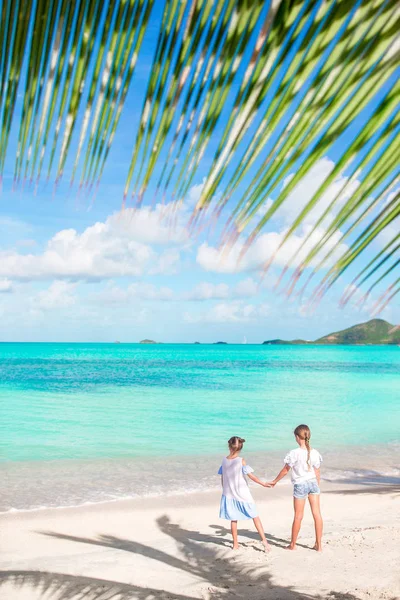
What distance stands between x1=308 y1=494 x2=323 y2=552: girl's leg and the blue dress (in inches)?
29.8

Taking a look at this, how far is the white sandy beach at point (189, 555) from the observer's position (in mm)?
6410

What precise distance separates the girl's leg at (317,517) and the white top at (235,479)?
2.69 feet

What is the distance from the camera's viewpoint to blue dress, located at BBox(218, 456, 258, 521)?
7.09 metres

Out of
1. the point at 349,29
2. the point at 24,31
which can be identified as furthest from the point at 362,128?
the point at 24,31

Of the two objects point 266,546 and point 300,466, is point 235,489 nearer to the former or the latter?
point 300,466

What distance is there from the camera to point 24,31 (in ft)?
3.34

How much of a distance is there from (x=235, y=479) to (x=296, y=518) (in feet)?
3.47

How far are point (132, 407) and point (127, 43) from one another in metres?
30.1

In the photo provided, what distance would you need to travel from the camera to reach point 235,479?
7.11 m

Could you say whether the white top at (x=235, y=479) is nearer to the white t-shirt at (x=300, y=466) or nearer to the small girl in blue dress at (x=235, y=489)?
the small girl in blue dress at (x=235, y=489)

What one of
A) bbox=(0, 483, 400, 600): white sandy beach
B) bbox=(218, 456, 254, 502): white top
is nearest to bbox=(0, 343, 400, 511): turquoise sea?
bbox=(0, 483, 400, 600): white sandy beach

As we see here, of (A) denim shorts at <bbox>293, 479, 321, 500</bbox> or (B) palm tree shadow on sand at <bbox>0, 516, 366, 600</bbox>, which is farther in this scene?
(A) denim shorts at <bbox>293, 479, 321, 500</bbox>

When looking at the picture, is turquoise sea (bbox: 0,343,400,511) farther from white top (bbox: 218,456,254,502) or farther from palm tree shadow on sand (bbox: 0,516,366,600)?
white top (bbox: 218,456,254,502)


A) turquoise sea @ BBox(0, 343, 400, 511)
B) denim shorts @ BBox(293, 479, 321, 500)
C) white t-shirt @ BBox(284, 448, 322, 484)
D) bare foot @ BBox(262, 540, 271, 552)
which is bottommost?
turquoise sea @ BBox(0, 343, 400, 511)
